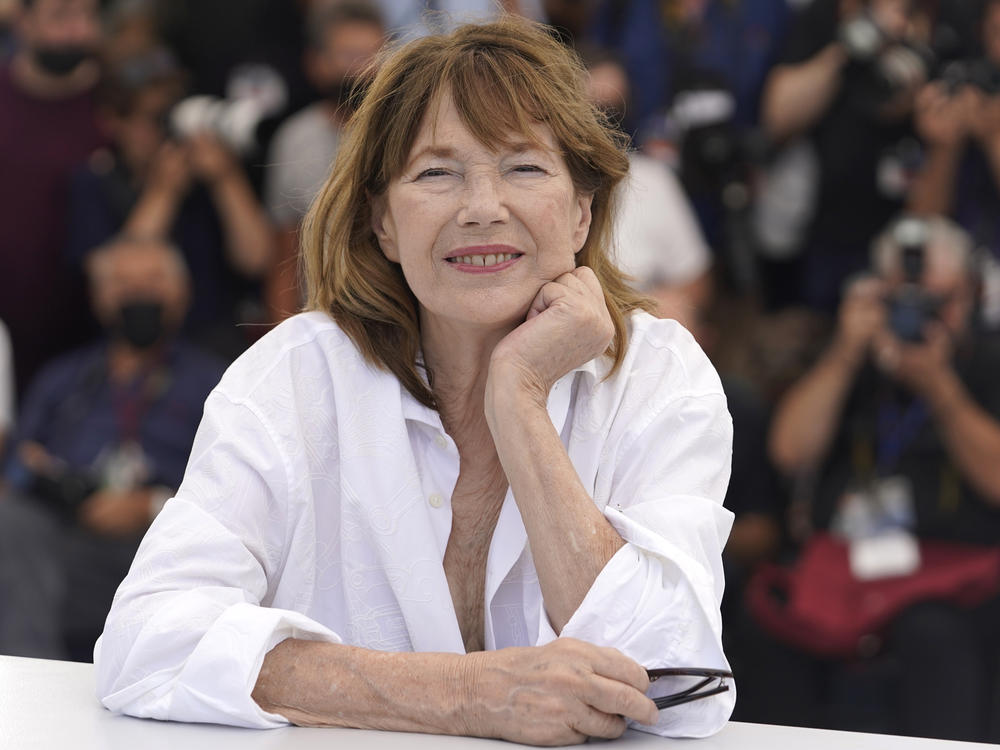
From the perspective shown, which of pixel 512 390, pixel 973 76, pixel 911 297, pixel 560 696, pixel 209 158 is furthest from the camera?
pixel 209 158

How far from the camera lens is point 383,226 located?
212 cm

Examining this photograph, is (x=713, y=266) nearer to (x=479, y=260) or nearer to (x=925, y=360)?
(x=925, y=360)

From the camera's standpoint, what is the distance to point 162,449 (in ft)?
13.8

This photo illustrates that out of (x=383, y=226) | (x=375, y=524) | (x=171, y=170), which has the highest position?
(x=383, y=226)

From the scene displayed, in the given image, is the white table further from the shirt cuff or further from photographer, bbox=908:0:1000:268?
photographer, bbox=908:0:1000:268

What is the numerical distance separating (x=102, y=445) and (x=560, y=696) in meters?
2.92

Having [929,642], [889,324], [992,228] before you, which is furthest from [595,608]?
[992,228]

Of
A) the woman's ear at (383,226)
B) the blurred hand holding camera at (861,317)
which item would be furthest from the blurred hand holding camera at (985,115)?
the woman's ear at (383,226)

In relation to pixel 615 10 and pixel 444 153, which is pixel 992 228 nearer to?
pixel 615 10

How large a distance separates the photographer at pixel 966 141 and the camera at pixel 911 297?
0.16 meters

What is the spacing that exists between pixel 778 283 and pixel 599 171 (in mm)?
2220

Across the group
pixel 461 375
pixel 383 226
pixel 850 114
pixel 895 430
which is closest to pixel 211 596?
pixel 461 375

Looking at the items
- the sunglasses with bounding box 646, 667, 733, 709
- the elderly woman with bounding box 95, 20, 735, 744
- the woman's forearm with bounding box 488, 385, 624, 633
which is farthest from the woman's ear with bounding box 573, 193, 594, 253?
the sunglasses with bounding box 646, 667, 733, 709

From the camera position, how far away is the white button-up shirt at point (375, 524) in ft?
5.53
